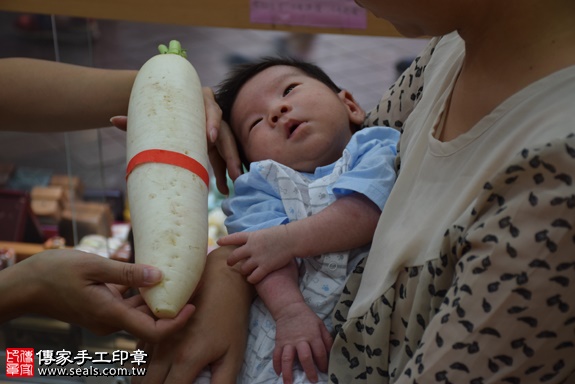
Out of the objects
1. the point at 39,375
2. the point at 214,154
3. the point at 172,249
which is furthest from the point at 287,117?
the point at 39,375

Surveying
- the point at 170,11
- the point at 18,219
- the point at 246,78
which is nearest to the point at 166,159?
the point at 246,78

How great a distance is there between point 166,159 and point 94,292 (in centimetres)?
26

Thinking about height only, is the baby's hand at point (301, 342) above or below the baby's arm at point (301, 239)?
below

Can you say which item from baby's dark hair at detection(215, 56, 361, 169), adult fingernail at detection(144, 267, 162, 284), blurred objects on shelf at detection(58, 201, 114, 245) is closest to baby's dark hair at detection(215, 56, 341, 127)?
baby's dark hair at detection(215, 56, 361, 169)

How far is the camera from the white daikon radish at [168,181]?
4.11ft

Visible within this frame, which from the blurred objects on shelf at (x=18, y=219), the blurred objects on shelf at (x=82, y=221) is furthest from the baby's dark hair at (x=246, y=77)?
the blurred objects on shelf at (x=18, y=219)

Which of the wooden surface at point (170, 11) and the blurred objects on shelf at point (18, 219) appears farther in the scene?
the blurred objects on shelf at point (18, 219)

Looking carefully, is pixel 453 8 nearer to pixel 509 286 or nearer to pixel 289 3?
pixel 509 286

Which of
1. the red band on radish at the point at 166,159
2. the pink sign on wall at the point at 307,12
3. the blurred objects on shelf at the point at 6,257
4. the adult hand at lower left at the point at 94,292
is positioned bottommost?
the blurred objects on shelf at the point at 6,257

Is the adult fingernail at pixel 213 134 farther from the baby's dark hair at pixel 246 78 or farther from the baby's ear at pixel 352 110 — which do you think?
the baby's ear at pixel 352 110

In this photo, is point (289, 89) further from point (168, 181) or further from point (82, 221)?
point (82, 221)

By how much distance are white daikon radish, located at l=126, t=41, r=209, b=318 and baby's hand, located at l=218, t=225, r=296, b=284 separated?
0.30ft

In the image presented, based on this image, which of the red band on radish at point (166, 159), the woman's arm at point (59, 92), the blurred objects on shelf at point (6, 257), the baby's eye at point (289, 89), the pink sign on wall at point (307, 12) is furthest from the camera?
the blurred objects on shelf at point (6, 257)

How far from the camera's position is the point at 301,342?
1.28m
